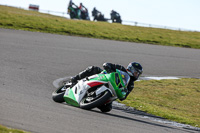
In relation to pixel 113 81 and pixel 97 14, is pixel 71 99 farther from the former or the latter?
pixel 97 14

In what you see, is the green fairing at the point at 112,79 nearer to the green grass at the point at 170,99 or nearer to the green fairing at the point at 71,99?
the green fairing at the point at 71,99

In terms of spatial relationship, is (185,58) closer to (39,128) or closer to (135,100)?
(135,100)

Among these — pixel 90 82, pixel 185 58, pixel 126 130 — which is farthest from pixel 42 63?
pixel 185 58

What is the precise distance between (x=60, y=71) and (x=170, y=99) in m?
4.74

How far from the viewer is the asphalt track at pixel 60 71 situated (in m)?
6.96

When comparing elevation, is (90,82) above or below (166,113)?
above

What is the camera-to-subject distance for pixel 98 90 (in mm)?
8625

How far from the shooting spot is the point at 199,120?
11.4m

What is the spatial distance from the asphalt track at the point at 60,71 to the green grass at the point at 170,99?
1.38 metres

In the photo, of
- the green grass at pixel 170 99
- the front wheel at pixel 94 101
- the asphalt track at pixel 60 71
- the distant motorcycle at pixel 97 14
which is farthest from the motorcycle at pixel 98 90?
the distant motorcycle at pixel 97 14

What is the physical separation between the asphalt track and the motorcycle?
260 millimetres

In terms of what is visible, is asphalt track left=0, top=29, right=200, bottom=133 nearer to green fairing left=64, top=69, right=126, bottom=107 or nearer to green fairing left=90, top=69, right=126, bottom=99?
green fairing left=64, top=69, right=126, bottom=107

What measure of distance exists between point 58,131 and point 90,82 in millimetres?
2861

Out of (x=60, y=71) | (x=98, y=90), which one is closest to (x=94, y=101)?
(x=98, y=90)
